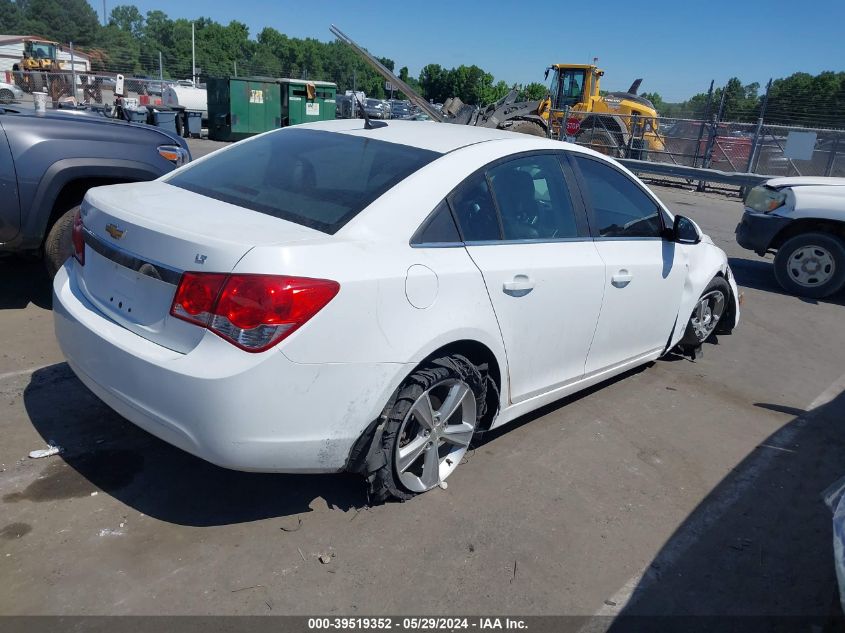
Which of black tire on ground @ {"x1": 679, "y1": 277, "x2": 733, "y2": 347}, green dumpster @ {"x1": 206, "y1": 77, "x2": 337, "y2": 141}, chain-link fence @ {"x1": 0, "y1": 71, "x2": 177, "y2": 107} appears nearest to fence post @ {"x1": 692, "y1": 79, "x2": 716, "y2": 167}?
green dumpster @ {"x1": 206, "y1": 77, "x2": 337, "y2": 141}

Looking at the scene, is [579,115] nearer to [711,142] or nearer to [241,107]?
[711,142]

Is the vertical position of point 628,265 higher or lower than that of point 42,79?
lower

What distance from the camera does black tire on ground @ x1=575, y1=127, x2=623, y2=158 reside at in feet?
70.6

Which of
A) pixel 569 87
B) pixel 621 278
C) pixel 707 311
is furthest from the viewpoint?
pixel 569 87

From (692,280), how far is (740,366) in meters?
1.19

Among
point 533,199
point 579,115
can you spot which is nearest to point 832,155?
point 579,115

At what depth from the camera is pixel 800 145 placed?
1784cm

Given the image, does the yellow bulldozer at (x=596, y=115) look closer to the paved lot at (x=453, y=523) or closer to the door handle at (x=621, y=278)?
the door handle at (x=621, y=278)

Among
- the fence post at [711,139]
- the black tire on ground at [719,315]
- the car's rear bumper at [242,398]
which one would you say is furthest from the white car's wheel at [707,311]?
the fence post at [711,139]

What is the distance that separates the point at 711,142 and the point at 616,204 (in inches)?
700

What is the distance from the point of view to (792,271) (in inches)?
305

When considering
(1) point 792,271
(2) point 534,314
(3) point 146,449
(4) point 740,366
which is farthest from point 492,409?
(1) point 792,271

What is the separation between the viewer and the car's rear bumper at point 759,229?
7.66 metres

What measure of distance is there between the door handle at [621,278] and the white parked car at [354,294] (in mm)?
11
